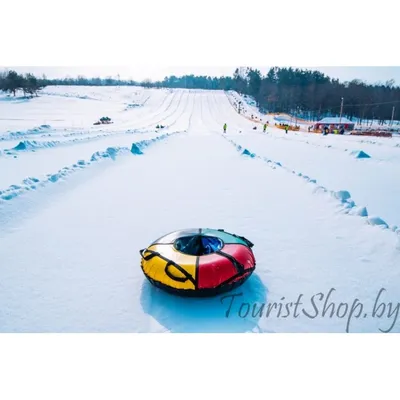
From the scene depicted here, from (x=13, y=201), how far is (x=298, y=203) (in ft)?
19.4

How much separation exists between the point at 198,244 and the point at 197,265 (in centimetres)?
59

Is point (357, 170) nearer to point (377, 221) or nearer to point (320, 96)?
point (377, 221)

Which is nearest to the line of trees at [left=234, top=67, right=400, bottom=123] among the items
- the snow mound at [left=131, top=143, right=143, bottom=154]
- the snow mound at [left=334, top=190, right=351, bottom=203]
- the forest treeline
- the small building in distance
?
the forest treeline

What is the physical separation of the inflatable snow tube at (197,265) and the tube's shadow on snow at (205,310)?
0.14 m

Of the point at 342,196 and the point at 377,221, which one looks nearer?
the point at 377,221

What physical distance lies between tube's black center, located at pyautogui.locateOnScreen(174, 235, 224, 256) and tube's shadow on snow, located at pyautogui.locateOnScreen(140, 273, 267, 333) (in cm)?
58

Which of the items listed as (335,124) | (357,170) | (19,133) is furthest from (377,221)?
(335,124)

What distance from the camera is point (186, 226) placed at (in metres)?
5.67

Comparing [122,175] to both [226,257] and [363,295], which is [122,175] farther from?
[363,295]

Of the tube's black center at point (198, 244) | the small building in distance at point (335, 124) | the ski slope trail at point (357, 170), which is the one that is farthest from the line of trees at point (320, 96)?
the tube's black center at point (198, 244)

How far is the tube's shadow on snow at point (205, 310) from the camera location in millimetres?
3145

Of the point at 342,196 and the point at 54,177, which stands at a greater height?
the point at 342,196

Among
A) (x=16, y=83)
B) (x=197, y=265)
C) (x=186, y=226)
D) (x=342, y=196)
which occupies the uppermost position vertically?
(x=16, y=83)

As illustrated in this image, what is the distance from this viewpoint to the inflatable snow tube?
3.36m
